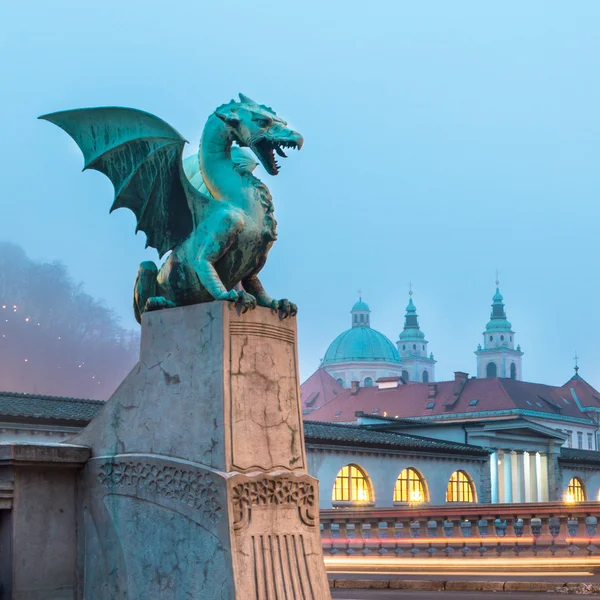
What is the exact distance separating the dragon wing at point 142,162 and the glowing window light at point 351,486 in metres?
33.9

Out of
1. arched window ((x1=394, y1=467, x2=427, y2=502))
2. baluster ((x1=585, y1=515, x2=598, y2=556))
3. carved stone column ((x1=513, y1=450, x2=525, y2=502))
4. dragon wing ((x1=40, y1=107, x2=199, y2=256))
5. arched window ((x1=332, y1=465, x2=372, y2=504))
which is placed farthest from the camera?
carved stone column ((x1=513, y1=450, x2=525, y2=502))

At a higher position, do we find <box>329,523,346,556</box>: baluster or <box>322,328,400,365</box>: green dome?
<box>322,328,400,365</box>: green dome

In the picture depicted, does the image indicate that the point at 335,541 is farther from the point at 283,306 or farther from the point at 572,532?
the point at 283,306

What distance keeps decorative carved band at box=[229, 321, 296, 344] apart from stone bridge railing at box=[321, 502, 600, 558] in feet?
30.2

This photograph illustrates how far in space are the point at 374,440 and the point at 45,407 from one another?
49.0 ft

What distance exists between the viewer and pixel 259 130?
7.92m

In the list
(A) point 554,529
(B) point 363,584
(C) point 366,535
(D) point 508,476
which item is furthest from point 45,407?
(D) point 508,476

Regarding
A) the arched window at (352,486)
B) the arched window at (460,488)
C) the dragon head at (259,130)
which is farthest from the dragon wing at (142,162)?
the arched window at (460,488)

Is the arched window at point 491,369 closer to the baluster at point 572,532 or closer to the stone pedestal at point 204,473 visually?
the baluster at point 572,532

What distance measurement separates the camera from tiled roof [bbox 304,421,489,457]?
136 feet

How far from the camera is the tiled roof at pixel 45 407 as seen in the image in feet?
100

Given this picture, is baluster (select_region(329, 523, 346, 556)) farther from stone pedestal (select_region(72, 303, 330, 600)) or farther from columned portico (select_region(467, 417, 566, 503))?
columned portico (select_region(467, 417, 566, 503))

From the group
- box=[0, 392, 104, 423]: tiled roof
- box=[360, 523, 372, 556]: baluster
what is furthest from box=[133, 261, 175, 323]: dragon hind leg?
box=[0, 392, 104, 423]: tiled roof

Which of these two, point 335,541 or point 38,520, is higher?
point 335,541
